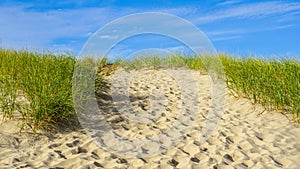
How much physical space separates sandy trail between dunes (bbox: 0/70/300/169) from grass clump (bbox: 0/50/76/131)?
23cm

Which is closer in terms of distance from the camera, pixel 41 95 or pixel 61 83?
pixel 41 95

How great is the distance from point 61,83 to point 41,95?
505 mm

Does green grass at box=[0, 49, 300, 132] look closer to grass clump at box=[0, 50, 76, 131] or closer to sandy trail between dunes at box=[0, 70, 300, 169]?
grass clump at box=[0, 50, 76, 131]

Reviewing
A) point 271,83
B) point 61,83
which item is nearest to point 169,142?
point 61,83

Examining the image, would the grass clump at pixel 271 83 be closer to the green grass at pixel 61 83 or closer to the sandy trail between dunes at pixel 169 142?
the green grass at pixel 61 83

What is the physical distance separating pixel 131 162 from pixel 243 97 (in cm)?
334

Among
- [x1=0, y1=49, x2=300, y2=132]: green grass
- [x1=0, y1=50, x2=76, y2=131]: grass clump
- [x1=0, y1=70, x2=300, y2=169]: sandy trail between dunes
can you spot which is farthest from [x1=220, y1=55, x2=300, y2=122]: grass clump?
[x1=0, y1=50, x2=76, y2=131]: grass clump

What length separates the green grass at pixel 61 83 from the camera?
4957 millimetres

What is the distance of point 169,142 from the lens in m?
4.90

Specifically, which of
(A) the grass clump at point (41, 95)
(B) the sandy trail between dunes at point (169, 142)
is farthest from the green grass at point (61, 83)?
(B) the sandy trail between dunes at point (169, 142)

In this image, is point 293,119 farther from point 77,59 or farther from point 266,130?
point 77,59

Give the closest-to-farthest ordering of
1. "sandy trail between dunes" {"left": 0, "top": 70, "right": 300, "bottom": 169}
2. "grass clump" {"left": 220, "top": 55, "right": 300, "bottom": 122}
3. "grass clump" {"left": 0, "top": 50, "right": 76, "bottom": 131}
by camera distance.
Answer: "sandy trail between dunes" {"left": 0, "top": 70, "right": 300, "bottom": 169} → "grass clump" {"left": 0, "top": 50, "right": 76, "bottom": 131} → "grass clump" {"left": 220, "top": 55, "right": 300, "bottom": 122}

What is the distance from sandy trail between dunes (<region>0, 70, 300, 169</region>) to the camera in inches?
167

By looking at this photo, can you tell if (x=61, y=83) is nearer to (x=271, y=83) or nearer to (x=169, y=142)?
(x=169, y=142)
